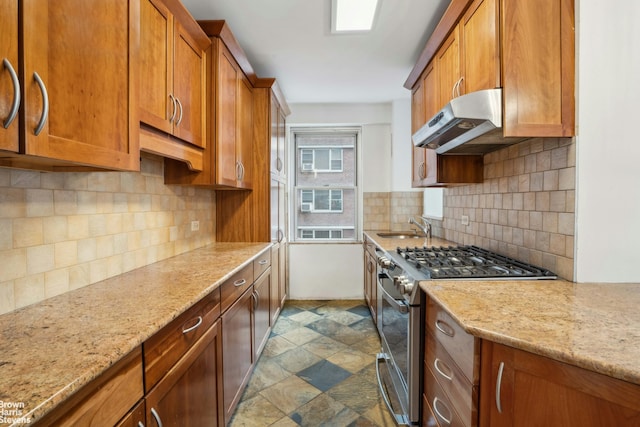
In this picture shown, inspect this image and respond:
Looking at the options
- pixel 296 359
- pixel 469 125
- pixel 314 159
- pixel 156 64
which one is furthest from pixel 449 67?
pixel 296 359

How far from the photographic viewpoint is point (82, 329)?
0.85 metres

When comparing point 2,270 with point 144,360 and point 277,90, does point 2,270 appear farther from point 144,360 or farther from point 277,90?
point 277,90

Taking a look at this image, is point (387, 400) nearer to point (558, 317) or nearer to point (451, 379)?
point (451, 379)

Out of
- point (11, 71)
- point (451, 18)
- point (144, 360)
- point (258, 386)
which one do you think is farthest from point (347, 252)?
point (11, 71)

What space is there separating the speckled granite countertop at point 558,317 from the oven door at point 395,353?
375mm

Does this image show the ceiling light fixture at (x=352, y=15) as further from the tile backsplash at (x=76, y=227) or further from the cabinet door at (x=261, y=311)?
the cabinet door at (x=261, y=311)

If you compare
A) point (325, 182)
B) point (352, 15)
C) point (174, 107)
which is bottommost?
point (325, 182)

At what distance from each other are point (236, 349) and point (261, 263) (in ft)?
2.37

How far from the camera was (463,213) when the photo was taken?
7.97 ft

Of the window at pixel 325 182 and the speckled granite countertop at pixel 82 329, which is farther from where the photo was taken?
the window at pixel 325 182

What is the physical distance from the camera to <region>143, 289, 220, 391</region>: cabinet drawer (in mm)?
893

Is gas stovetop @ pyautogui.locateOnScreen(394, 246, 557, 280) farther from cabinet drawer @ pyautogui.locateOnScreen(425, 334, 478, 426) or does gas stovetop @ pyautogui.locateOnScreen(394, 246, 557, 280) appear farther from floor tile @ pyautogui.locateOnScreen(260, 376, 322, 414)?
floor tile @ pyautogui.locateOnScreen(260, 376, 322, 414)

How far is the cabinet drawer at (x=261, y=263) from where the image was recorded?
2.13 meters

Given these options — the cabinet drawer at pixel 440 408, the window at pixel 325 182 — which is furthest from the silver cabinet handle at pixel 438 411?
the window at pixel 325 182
